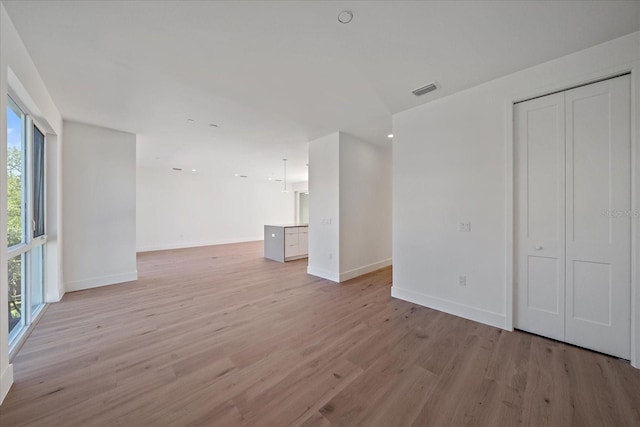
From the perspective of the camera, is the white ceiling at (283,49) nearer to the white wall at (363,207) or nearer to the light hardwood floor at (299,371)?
the white wall at (363,207)

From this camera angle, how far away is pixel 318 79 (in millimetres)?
2566

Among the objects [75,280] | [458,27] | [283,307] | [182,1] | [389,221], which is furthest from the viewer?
[389,221]

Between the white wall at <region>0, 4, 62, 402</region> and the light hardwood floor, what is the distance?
417 mm

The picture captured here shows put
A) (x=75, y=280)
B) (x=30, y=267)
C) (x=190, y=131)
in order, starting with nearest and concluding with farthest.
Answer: (x=30, y=267) → (x=75, y=280) → (x=190, y=131)

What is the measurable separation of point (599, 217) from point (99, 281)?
653cm

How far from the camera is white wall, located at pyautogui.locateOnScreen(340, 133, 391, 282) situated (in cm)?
437

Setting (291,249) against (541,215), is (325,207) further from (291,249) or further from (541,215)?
(541,215)

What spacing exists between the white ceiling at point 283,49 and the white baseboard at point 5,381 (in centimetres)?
255

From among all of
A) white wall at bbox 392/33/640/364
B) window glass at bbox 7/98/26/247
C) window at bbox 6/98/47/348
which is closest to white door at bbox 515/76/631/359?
white wall at bbox 392/33/640/364

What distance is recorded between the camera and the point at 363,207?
474 cm

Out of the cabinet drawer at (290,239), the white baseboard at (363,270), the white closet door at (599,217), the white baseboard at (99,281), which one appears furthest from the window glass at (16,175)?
the white closet door at (599,217)

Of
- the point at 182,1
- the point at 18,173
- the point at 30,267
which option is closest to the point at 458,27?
the point at 182,1

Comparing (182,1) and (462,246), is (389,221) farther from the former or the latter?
(182,1)

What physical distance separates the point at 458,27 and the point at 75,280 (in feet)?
19.3
